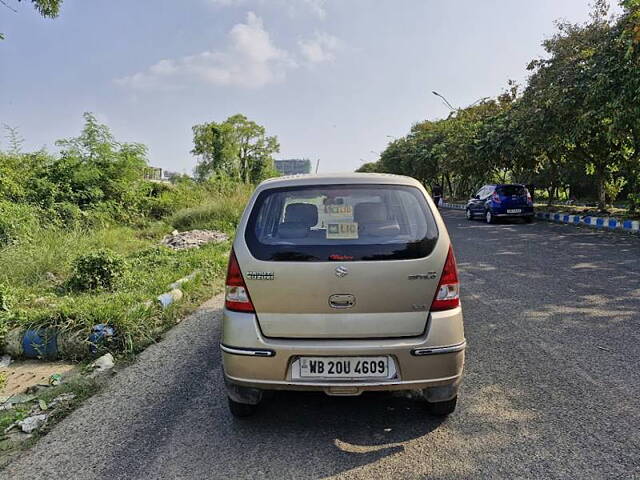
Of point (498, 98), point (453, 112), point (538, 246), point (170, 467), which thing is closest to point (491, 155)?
point (498, 98)

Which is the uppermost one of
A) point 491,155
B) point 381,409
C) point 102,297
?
point 491,155

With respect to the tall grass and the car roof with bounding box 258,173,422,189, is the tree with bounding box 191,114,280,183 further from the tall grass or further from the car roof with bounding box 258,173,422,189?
the car roof with bounding box 258,173,422,189

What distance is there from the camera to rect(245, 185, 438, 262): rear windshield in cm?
292

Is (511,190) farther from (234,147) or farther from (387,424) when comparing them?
(234,147)

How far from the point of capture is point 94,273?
20.8ft

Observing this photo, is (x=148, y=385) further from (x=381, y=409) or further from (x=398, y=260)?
(x=398, y=260)

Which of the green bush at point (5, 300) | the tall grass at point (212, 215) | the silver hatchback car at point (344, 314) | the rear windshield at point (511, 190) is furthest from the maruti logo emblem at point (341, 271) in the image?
the rear windshield at point (511, 190)

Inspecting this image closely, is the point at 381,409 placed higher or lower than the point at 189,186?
lower

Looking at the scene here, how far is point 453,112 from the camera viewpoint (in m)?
34.2

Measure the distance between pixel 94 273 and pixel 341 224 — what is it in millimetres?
4592

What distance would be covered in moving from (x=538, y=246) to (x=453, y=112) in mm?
25352

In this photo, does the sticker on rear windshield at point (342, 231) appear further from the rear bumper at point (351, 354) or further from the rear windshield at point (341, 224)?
the rear bumper at point (351, 354)

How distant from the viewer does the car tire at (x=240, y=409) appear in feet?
10.4

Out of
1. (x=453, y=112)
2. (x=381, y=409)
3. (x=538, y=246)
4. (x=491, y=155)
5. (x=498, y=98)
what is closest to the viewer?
(x=381, y=409)
